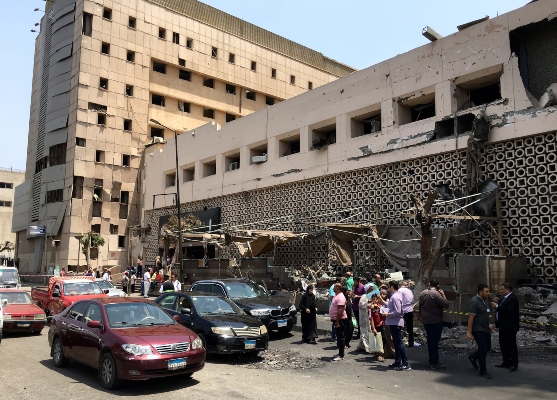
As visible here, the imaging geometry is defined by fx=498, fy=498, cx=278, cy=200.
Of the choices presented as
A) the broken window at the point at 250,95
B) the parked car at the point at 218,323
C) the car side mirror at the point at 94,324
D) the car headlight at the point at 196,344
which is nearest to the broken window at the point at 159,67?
the broken window at the point at 250,95

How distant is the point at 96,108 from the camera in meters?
40.5

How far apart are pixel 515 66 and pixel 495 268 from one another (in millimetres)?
7553

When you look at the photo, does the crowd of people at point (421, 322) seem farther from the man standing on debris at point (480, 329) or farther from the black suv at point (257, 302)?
the black suv at point (257, 302)

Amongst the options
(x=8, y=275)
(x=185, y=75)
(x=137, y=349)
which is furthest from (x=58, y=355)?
(x=185, y=75)

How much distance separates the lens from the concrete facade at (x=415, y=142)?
17312 millimetres

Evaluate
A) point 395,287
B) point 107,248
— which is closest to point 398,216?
point 395,287

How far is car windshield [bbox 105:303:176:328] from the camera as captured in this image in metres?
8.90

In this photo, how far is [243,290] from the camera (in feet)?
48.9

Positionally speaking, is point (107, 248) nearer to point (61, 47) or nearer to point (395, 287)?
point (61, 47)

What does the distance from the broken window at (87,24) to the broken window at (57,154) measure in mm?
9349

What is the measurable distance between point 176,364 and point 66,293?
10.1 meters

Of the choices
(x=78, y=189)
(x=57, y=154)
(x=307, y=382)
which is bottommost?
(x=307, y=382)

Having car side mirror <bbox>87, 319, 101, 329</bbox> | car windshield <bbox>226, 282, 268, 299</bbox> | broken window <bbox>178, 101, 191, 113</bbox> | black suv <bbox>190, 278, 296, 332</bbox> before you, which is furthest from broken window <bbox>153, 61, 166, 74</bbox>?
car side mirror <bbox>87, 319, 101, 329</bbox>

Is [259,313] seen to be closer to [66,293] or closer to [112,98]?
[66,293]
